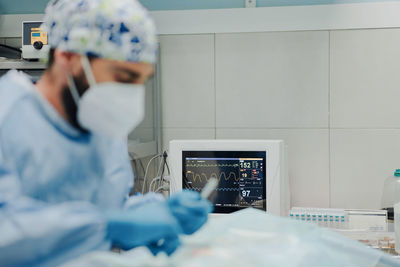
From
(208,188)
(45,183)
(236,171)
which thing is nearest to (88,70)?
(45,183)

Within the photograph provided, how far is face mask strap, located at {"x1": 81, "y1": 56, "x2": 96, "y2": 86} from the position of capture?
3.05 feet

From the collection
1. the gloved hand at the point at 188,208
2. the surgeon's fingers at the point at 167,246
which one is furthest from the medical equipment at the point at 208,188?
the surgeon's fingers at the point at 167,246

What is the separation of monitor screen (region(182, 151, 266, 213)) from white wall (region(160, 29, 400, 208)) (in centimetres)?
49

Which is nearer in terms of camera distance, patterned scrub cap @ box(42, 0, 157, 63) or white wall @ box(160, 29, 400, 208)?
patterned scrub cap @ box(42, 0, 157, 63)

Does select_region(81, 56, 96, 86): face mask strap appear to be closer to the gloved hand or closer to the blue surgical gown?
the blue surgical gown

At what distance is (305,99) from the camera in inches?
104

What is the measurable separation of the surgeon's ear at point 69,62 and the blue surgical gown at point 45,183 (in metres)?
0.08

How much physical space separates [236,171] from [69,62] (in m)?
1.39

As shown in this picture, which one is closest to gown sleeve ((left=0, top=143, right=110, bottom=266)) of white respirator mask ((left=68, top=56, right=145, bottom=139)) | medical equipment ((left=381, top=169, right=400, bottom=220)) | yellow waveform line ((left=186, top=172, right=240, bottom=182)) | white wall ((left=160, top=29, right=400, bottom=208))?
white respirator mask ((left=68, top=56, right=145, bottom=139))

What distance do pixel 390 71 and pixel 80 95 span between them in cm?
205

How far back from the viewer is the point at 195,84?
2740 millimetres

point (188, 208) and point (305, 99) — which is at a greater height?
point (305, 99)

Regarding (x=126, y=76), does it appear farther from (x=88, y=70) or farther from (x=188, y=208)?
(x=188, y=208)

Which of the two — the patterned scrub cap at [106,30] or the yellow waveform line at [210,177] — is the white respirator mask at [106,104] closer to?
the patterned scrub cap at [106,30]
